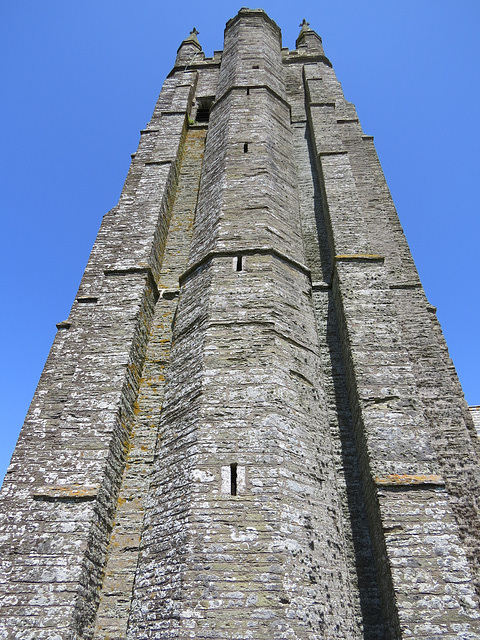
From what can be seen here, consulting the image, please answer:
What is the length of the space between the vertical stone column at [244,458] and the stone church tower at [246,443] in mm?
22

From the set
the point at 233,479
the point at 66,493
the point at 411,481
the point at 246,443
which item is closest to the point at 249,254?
the point at 246,443

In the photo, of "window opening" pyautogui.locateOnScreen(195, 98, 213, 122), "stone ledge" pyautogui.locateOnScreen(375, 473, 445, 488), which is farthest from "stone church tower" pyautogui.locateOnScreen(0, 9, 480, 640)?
"window opening" pyautogui.locateOnScreen(195, 98, 213, 122)

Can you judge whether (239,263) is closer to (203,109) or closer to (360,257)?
(360,257)

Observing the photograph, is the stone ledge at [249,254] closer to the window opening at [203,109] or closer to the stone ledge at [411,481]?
the stone ledge at [411,481]

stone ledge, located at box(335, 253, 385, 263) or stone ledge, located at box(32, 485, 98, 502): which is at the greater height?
stone ledge, located at box(335, 253, 385, 263)

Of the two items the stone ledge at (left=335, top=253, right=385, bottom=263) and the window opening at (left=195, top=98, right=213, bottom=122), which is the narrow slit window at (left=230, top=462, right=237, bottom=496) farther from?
the window opening at (left=195, top=98, right=213, bottom=122)

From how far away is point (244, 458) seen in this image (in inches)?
215

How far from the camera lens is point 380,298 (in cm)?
724

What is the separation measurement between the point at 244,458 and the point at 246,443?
182 mm

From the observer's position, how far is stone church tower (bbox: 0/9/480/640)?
4.69 m

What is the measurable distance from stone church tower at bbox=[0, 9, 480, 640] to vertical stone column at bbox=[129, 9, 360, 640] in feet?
0.07

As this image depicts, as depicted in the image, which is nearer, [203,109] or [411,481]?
[411,481]

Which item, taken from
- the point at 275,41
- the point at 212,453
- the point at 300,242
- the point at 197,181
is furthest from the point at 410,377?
the point at 275,41

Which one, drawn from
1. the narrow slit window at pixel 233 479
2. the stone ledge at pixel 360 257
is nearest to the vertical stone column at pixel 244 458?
the narrow slit window at pixel 233 479
